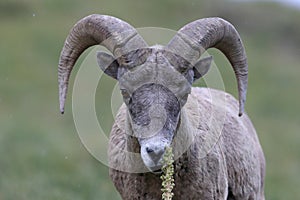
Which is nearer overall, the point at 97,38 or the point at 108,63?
the point at 108,63

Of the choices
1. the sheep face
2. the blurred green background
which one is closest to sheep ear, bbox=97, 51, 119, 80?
the sheep face

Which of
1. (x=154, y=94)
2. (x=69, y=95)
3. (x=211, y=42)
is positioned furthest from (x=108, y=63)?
(x=69, y=95)

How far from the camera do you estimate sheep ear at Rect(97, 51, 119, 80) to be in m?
7.88

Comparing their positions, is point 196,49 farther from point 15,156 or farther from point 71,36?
point 15,156

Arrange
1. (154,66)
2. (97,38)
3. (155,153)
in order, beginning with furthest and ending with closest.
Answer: (97,38)
(154,66)
(155,153)

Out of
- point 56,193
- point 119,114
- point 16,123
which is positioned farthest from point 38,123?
point 119,114

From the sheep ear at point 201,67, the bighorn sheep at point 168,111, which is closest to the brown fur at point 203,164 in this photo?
the bighorn sheep at point 168,111

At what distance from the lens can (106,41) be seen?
311 inches

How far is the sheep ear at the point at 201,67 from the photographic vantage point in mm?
7875

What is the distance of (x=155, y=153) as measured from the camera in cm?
691

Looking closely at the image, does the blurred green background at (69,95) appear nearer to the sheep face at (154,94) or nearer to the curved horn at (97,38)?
the curved horn at (97,38)

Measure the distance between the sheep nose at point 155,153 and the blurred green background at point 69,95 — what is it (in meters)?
5.00

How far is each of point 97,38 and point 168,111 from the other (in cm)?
118

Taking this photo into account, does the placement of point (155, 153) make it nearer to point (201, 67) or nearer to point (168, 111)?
point (168, 111)
